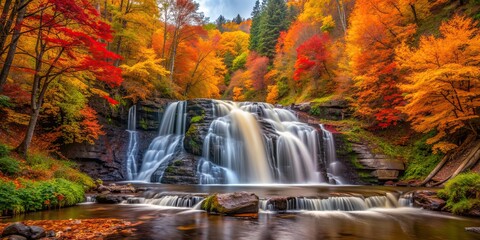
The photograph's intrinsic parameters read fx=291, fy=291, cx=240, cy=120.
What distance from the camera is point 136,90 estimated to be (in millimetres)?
21547

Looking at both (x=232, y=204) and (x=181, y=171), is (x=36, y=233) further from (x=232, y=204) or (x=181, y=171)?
(x=181, y=171)

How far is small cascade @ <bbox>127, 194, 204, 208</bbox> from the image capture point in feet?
34.2

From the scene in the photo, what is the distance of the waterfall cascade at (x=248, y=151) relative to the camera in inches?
696

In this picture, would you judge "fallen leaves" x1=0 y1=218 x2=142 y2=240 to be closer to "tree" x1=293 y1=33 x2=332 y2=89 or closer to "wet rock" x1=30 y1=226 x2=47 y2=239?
"wet rock" x1=30 y1=226 x2=47 y2=239

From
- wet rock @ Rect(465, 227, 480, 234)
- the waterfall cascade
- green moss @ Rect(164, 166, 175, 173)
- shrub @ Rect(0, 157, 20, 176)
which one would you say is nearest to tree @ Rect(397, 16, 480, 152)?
the waterfall cascade

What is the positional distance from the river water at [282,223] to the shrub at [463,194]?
581 millimetres

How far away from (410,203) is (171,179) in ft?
38.5

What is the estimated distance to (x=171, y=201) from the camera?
1081 centimetres

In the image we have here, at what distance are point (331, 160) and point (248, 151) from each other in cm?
551

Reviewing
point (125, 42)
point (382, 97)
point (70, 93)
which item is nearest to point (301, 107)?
point (382, 97)

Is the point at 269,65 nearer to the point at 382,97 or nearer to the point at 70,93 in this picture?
the point at 382,97

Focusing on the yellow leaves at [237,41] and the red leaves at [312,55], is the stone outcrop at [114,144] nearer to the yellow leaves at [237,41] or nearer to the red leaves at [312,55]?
the red leaves at [312,55]

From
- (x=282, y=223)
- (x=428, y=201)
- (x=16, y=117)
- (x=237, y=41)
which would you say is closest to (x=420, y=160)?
(x=428, y=201)

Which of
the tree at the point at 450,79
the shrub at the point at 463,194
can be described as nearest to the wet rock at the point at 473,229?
the shrub at the point at 463,194
